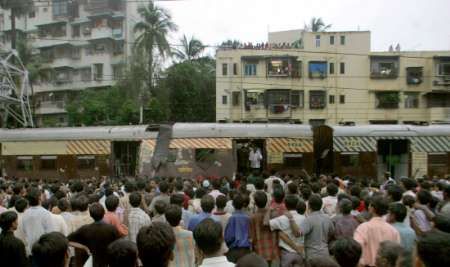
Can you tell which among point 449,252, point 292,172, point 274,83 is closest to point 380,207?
point 449,252

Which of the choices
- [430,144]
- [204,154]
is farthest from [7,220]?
[430,144]

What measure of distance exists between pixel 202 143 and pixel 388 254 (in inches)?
592

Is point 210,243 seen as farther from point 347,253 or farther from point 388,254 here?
point 388,254

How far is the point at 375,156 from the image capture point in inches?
771

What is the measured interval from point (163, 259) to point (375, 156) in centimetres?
1712

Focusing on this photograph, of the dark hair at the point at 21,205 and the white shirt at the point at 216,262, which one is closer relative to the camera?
the white shirt at the point at 216,262

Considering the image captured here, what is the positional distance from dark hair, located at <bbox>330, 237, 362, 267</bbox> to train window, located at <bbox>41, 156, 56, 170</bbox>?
18.7 meters

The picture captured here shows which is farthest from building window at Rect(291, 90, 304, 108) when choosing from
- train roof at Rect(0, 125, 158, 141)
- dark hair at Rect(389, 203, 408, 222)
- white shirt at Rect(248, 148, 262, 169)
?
dark hair at Rect(389, 203, 408, 222)

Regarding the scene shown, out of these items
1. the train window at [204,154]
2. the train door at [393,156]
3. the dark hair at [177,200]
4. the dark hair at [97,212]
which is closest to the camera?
the dark hair at [97,212]

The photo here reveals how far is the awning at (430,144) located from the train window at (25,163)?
1623cm

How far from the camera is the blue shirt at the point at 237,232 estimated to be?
21.1 ft

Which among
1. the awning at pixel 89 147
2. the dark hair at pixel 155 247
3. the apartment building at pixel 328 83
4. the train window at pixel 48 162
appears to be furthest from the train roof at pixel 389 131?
the apartment building at pixel 328 83

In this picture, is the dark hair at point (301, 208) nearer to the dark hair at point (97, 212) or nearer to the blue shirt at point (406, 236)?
the blue shirt at point (406, 236)

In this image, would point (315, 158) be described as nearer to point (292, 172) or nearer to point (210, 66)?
point (292, 172)
